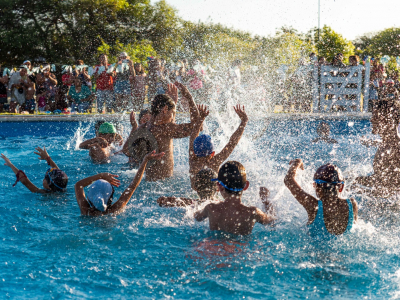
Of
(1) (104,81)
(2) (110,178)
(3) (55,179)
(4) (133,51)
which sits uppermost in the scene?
(4) (133,51)

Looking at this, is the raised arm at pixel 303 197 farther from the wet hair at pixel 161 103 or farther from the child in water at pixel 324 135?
the child in water at pixel 324 135

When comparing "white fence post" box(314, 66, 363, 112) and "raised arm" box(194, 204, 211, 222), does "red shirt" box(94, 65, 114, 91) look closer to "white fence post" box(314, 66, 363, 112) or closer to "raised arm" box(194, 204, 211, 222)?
"white fence post" box(314, 66, 363, 112)

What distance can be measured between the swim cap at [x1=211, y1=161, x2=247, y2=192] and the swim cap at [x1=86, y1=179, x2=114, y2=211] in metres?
1.31

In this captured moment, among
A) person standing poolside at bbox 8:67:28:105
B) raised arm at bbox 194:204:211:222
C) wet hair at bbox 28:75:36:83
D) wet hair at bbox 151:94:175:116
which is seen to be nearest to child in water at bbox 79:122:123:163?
wet hair at bbox 151:94:175:116

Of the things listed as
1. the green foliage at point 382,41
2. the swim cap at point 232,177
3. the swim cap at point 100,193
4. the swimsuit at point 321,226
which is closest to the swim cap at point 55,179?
the swim cap at point 100,193

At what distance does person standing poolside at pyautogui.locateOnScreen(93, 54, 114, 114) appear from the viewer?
42.9ft

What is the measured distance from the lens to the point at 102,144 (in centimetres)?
751

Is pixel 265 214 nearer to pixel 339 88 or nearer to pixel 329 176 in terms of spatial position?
pixel 329 176

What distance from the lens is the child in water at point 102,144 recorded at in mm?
7426

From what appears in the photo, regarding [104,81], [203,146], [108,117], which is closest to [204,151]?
[203,146]

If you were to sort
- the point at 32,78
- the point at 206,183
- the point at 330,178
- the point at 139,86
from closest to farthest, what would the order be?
the point at 330,178, the point at 206,183, the point at 139,86, the point at 32,78

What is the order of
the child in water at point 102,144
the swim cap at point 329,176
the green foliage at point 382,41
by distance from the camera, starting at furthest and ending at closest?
1. the green foliage at point 382,41
2. the child in water at point 102,144
3. the swim cap at point 329,176

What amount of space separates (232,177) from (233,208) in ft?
1.02

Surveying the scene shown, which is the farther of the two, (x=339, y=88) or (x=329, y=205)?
(x=339, y=88)
